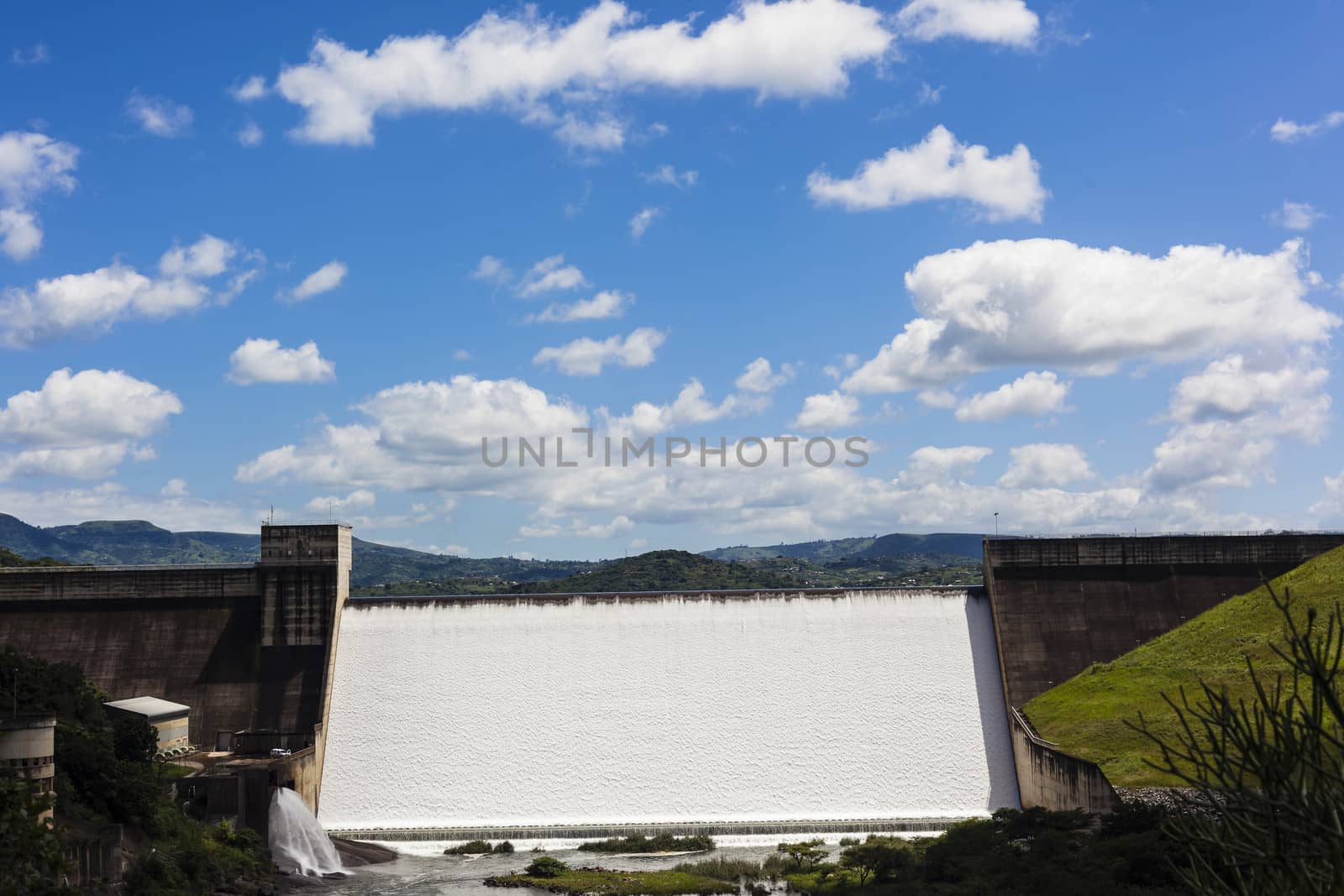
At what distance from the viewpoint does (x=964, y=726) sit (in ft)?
150

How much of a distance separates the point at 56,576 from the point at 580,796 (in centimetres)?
2462

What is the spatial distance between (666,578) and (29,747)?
13254 centimetres

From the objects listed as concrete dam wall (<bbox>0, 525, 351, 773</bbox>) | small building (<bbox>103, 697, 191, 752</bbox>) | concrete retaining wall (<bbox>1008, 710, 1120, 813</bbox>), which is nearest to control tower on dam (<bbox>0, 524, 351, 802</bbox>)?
concrete dam wall (<bbox>0, 525, 351, 773</bbox>)

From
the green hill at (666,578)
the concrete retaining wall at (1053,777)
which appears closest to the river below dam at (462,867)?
the concrete retaining wall at (1053,777)

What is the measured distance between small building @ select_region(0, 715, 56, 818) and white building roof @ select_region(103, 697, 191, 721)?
40.7 ft

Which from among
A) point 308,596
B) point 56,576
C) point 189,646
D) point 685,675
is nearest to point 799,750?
point 685,675

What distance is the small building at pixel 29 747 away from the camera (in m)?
30.3

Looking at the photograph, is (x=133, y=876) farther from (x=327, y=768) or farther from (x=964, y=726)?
(x=964, y=726)

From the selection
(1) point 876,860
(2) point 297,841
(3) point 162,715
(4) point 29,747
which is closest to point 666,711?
(1) point 876,860

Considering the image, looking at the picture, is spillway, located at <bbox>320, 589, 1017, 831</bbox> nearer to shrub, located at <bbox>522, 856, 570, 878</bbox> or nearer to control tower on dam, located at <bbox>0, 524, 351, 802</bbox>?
control tower on dam, located at <bbox>0, 524, 351, 802</bbox>

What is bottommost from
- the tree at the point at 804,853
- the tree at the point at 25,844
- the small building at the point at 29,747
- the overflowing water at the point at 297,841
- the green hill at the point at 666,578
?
the tree at the point at 804,853

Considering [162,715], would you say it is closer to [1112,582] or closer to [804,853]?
[804,853]

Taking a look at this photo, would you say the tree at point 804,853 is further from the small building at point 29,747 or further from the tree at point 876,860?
the small building at point 29,747

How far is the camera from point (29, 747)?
101 ft
